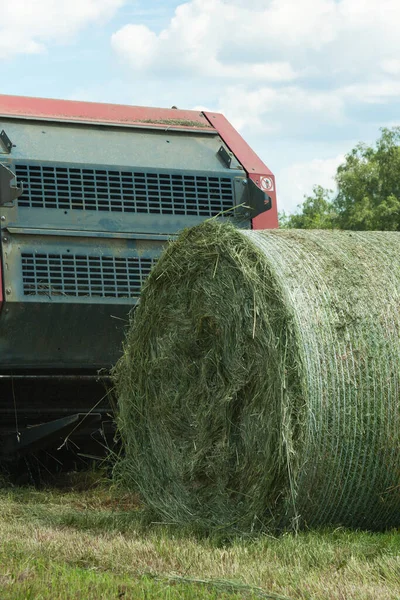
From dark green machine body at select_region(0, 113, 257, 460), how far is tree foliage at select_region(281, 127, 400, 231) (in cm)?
2896

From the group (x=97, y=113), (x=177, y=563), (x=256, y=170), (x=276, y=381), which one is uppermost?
(x=97, y=113)

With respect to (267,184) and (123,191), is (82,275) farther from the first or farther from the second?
(267,184)

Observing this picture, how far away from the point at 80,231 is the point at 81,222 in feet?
0.28

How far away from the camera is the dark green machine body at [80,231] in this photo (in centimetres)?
757

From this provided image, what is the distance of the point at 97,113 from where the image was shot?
28.0ft

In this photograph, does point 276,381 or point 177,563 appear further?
point 276,381

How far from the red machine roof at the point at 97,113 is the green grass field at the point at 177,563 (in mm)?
3387

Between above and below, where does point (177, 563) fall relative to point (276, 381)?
below

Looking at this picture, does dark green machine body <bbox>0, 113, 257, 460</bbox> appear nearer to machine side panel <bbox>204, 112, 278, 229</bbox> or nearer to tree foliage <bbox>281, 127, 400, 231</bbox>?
machine side panel <bbox>204, 112, 278, 229</bbox>

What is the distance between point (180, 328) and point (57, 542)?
5.10 ft

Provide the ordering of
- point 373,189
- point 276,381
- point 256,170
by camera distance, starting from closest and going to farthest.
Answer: point 276,381 < point 256,170 < point 373,189

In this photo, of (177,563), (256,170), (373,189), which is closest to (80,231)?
(256,170)

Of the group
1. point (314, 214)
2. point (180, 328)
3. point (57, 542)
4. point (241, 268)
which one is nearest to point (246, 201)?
point (180, 328)

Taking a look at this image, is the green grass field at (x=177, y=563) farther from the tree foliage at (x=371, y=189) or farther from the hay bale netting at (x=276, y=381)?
the tree foliage at (x=371, y=189)
